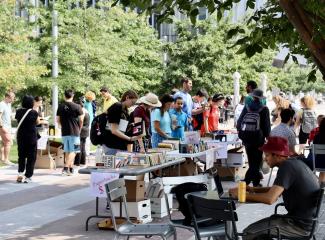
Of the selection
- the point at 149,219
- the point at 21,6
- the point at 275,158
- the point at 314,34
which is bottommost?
the point at 149,219

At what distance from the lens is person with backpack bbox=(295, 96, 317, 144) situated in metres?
15.3

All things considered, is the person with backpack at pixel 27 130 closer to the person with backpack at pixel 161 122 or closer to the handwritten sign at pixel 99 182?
the person with backpack at pixel 161 122

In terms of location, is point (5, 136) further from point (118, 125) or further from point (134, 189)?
point (134, 189)

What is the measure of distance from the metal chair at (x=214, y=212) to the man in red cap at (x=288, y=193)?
0.21 meters

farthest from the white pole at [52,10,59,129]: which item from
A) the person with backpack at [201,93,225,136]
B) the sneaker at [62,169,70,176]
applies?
the person with backpack at [201,93,225,136]

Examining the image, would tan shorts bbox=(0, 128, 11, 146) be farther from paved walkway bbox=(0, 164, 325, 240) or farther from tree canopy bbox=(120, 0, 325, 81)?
tree canopy bbox=(120, 0, 325, 81)

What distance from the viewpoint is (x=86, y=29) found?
26.0m

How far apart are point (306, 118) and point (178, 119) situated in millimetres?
4086

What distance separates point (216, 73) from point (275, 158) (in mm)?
31813

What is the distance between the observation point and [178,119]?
1280 centimetres

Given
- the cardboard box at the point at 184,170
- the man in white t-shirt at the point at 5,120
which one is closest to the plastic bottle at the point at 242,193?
the cardboard box at the point at 184,170

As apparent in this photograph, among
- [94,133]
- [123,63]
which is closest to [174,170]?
[94,133]

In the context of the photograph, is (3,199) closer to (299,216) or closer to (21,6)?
(299,216)

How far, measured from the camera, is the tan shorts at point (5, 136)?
15547 mm
